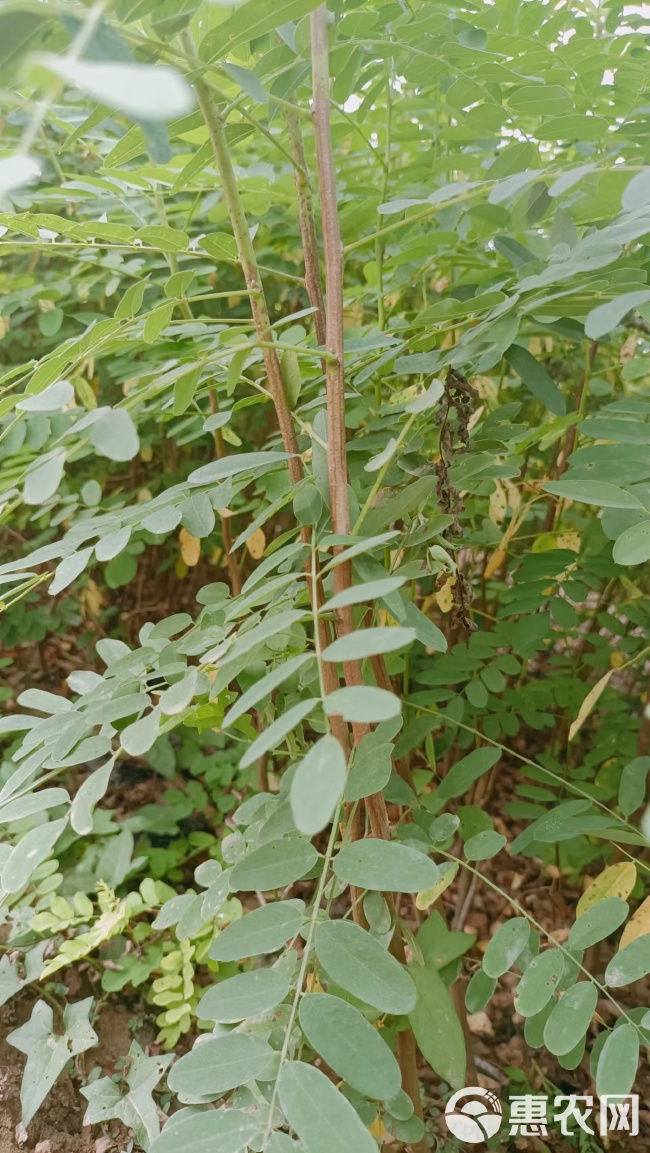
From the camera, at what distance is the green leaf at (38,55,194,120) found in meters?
0.28

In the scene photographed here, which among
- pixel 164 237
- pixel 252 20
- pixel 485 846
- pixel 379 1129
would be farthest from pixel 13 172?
pixel 379 1129

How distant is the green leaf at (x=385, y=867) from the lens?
0.50 metres

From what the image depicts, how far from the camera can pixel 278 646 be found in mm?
649

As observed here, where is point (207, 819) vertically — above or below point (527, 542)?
below

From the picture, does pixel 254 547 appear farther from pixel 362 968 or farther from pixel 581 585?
pixel 362 968

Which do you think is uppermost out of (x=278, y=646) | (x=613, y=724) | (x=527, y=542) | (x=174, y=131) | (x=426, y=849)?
(x=174, y=131)

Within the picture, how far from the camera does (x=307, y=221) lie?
77cm

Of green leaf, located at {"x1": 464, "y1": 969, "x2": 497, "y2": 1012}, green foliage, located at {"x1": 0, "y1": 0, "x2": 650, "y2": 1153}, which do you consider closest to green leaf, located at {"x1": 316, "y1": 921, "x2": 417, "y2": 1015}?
green foliage, located at {"x1": 0, "y1": 0, "x2": 650, "y2": 1153}

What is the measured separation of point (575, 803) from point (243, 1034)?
49cm

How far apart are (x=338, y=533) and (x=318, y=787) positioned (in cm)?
28

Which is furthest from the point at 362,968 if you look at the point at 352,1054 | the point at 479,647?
the point at 479,647

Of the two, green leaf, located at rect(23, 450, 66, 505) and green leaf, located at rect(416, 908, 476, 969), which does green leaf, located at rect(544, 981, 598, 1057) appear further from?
green leaf, located at rect(23, 450, 66, 505)

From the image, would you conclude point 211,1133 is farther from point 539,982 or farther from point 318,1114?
point 539,982

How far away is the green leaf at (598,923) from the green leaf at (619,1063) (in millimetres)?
79
